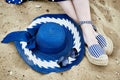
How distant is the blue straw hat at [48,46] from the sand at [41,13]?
0.13 feet

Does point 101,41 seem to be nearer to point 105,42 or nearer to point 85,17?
point 105,42

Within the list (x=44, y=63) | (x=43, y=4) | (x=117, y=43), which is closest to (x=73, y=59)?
(x=44, y=63)

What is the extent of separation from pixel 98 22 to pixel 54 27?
413 mm

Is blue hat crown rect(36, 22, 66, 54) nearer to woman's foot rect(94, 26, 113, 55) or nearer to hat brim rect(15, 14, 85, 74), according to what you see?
hat brim rect(15, 14, 85, 74)

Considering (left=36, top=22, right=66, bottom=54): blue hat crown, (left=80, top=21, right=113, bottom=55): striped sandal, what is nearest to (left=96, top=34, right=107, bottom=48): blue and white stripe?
(left=80, top=21, right=113, bottom=55): striped sandal

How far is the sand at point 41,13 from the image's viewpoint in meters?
1.68

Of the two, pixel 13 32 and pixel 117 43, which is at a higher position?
pixel 13 32

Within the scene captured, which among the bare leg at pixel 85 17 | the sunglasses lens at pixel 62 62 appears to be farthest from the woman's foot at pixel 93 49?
the sunglasses lens at pixel 62 62

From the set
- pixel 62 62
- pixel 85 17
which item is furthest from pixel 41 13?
pixel 62 62

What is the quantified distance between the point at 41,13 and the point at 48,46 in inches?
14.5

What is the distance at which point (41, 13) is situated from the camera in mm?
2018

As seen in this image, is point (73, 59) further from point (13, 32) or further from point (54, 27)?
point (13, 32)

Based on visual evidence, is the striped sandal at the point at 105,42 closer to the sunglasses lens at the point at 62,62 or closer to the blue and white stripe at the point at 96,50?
the blue and white stripe at the point at 96,50

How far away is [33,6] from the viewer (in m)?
2.06
